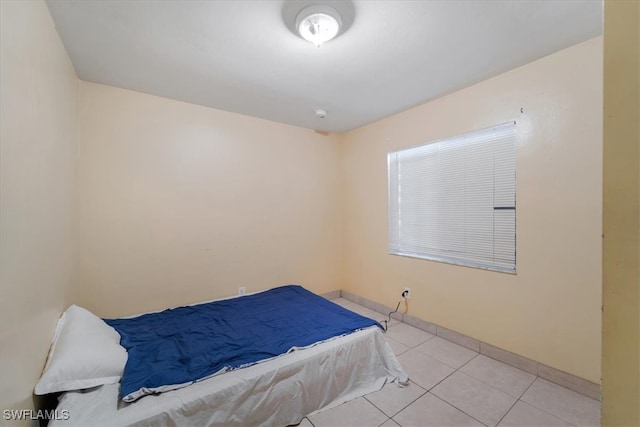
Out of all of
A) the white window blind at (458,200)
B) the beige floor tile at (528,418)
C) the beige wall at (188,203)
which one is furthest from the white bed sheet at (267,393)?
the beige wall at (188,203)

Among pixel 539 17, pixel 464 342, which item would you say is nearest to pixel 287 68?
pixel 539 17

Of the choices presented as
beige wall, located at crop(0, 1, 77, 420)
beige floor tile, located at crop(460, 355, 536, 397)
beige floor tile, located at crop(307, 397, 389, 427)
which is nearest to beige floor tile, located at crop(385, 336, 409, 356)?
beige floor tile, located at crop(460, 355, 536, 397)

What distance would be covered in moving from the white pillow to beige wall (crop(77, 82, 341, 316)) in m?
0.80

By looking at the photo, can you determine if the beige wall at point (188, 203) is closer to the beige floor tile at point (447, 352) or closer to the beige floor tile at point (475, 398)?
the beige floor tile at point (447, 352)

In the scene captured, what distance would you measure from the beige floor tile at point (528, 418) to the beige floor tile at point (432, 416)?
8.3 inches

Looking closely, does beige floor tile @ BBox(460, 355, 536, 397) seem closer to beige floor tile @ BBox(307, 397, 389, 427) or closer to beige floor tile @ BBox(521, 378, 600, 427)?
beige floor tile @ BBox(521, 378, 600, 427)

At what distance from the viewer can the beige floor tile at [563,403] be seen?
5.26 feet

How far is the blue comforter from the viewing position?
1.47 m

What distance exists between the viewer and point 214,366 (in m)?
1.56

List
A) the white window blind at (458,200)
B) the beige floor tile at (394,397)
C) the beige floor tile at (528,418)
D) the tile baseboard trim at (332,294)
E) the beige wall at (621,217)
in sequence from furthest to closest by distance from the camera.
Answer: the tile baseboard trim at (332,294)
the white window blind at (458,200)
the beige floor tile at (394,397)
the beige floor tile at (528,418)
the beige wall at (621,217)

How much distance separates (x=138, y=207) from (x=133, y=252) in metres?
0.43

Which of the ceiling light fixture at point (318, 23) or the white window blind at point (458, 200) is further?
the white window blind at point (458, 200)

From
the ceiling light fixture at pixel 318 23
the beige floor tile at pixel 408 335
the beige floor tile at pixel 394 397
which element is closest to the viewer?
the ceiling light fixture at pixel 318 23

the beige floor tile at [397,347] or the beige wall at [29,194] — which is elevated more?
the beige wall at [29,194]
